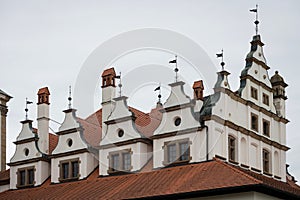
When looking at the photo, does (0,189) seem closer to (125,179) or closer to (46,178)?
(46,178)

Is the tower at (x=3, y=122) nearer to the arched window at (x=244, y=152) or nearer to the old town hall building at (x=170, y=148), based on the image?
the old town hall building at (x=170, y=148)

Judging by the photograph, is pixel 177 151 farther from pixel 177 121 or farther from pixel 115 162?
pixel 115 162

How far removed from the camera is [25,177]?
42188 millimetres

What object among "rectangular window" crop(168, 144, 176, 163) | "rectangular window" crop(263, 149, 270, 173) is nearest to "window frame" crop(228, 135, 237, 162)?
"rectangular window" crop(168, 144, 176, 163)

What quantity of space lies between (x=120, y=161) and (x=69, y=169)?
11.4 ft

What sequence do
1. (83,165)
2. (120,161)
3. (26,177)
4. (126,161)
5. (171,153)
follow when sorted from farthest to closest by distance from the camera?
(26,177)
(83,165)
(120,161)
(126,161)
(171,153)

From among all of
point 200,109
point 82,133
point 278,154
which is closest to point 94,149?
point 82,133

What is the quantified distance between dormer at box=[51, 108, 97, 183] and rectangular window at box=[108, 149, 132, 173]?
5.57 ft

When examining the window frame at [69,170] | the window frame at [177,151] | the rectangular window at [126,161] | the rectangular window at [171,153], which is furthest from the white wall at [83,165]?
the rectangular window at [171,153]

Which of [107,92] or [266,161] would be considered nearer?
[266,161]

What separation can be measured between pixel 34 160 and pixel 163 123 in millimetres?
8930

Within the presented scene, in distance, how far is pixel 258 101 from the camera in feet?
129

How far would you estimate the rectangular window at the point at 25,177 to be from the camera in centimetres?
4194

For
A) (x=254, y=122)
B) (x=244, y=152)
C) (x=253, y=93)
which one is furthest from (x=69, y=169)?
(x=253, y=93)
